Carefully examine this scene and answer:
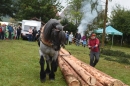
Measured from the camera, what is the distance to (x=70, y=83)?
7.25m

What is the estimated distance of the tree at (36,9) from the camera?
3962 cm

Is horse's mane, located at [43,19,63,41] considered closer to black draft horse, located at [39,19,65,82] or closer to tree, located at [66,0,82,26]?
black draft horse, located at [39,19,65,82]

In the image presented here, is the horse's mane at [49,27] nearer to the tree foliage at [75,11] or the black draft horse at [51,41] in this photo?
the black draft horse at [51,41]

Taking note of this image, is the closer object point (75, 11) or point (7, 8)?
point (7, 8)

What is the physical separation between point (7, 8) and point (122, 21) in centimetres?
2072

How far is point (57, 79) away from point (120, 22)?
39.7 m

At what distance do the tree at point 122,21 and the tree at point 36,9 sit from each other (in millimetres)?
12476

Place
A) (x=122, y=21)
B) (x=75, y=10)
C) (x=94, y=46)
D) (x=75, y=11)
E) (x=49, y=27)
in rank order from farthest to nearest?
(x=75, y=10) → (x=75, y=11) → (x=122, y=21) → (x=94, y=46) → (x=49, y=27)

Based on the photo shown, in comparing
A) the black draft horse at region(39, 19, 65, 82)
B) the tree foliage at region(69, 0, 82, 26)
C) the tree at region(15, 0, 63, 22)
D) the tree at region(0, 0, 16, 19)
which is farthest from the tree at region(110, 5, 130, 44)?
the black draft horse at region(39, 19, 65, 82)

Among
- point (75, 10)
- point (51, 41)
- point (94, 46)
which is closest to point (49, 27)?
point (51, 41)

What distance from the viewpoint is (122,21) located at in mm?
47062

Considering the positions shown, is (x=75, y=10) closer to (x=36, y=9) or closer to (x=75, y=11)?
(x=75, y=11)

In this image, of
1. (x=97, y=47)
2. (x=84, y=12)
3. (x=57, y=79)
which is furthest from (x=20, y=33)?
(x=84, y=12)

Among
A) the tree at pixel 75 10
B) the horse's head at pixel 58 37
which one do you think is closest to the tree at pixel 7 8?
the tree at pixel 75 10
